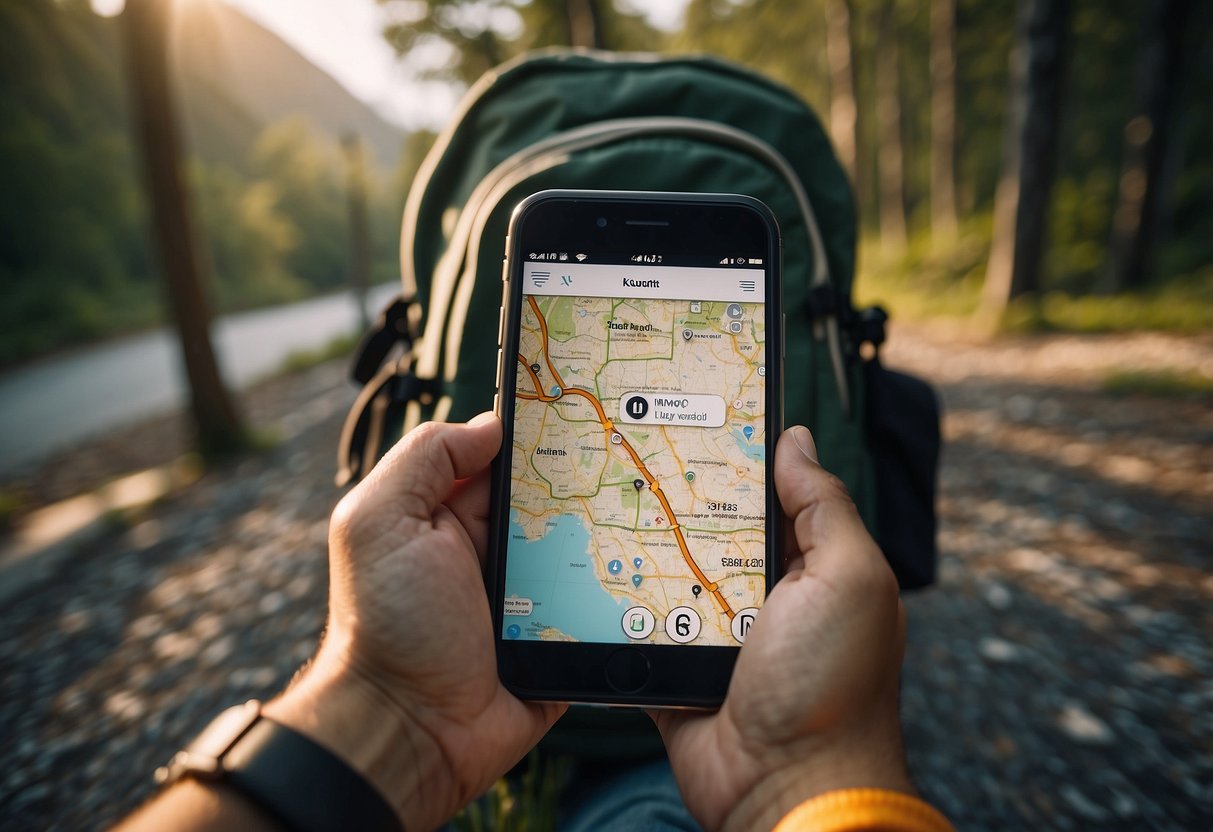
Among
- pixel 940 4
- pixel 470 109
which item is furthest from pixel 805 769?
pixel 940 4

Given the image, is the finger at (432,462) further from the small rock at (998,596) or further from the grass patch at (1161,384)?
the grass patch at (1161,384)

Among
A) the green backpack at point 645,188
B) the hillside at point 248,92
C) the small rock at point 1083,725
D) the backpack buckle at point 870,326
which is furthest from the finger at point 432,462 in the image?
the hillside at point 248,92

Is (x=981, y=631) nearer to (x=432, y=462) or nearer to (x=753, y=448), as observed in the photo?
(x=753, y=448)

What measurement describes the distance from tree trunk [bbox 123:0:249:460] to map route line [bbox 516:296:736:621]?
17.7ft

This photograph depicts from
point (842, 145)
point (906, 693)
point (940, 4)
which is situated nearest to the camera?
point (906, 693)

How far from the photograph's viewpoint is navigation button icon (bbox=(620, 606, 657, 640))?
1.22m

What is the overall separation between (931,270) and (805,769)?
1348 cm

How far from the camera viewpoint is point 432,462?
3.89ft

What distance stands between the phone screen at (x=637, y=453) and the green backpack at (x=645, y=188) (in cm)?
28

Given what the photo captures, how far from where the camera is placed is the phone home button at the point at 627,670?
118 centimetres

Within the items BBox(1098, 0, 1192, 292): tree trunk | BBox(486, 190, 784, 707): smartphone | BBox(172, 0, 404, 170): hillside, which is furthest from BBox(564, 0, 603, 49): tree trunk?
BBox(486, 190, 784, 707): smartphone

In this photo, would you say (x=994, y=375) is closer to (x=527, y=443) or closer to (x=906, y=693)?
(x=906, y=693)

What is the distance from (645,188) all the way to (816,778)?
1318 millimetres

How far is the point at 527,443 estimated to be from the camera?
1302 mm
